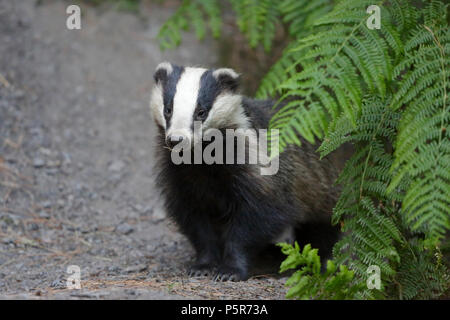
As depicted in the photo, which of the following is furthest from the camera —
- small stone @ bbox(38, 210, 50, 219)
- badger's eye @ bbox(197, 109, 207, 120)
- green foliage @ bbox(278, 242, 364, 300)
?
small stone @ bbox(38, 210, 50, 219)

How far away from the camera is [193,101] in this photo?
3.95 m

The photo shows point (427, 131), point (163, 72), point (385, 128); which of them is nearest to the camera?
point (427, 131)

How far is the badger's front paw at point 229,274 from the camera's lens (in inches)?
165

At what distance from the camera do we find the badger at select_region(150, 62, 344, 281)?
4055 mm

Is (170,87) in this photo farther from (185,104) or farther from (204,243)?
(204,243)

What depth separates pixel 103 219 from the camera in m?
5.39

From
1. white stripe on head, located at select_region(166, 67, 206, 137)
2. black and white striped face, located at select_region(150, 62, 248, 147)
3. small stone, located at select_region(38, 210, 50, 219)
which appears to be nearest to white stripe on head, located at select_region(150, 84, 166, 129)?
black and white striped face, located at select_region(150, 62, 248, 147)

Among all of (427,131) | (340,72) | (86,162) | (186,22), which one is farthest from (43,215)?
(427,131)

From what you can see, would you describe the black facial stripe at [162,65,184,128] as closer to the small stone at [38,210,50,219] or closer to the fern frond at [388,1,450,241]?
the fern frond at [388,1,450,241]

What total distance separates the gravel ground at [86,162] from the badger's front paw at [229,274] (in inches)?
6.4

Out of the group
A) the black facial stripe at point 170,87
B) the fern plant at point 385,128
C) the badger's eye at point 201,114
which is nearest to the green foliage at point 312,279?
the fern plant at point 385,128

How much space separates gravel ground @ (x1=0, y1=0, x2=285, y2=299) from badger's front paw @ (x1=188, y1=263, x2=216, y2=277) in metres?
0.10

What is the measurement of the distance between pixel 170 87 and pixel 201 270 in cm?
149
